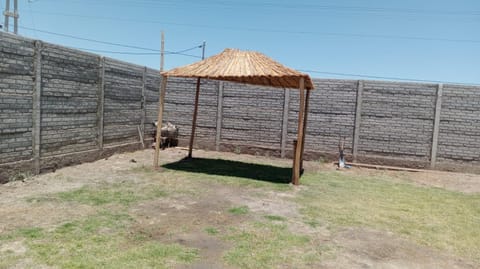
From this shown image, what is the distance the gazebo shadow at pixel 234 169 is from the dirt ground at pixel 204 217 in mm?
1089

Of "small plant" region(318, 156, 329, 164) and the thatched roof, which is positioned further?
"small plant" region(318, 156, 329, 164)

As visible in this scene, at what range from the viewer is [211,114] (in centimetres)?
1198

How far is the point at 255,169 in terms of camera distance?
30.4 feet

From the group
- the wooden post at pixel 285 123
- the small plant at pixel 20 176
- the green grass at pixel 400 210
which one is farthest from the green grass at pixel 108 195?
the wooden post at pixel 285 123

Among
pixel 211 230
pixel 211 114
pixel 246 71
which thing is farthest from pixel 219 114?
pixel 211 230

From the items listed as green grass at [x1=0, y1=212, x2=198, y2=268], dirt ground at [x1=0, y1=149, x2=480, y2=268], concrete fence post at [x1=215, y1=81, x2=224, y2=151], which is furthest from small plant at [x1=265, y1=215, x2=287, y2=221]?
concrete fence post at [x1=215, y1=81, x2=224, y2=151]

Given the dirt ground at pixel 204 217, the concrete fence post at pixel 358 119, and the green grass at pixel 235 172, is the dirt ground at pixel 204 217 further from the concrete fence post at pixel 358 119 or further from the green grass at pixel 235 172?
the concrete fence post at pixel 358 119

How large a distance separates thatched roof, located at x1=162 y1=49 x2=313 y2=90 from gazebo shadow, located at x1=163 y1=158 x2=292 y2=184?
93.2 inches

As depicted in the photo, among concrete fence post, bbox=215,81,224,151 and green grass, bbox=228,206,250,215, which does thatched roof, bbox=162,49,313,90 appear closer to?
green grass, bbox=228,206,250,215

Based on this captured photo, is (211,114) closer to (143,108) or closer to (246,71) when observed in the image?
(143,108)

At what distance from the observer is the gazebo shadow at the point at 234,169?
8312mm

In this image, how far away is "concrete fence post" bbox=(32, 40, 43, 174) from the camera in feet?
22.6

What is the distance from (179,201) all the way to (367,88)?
723 centimetres

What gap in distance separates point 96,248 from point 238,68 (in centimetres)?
512
